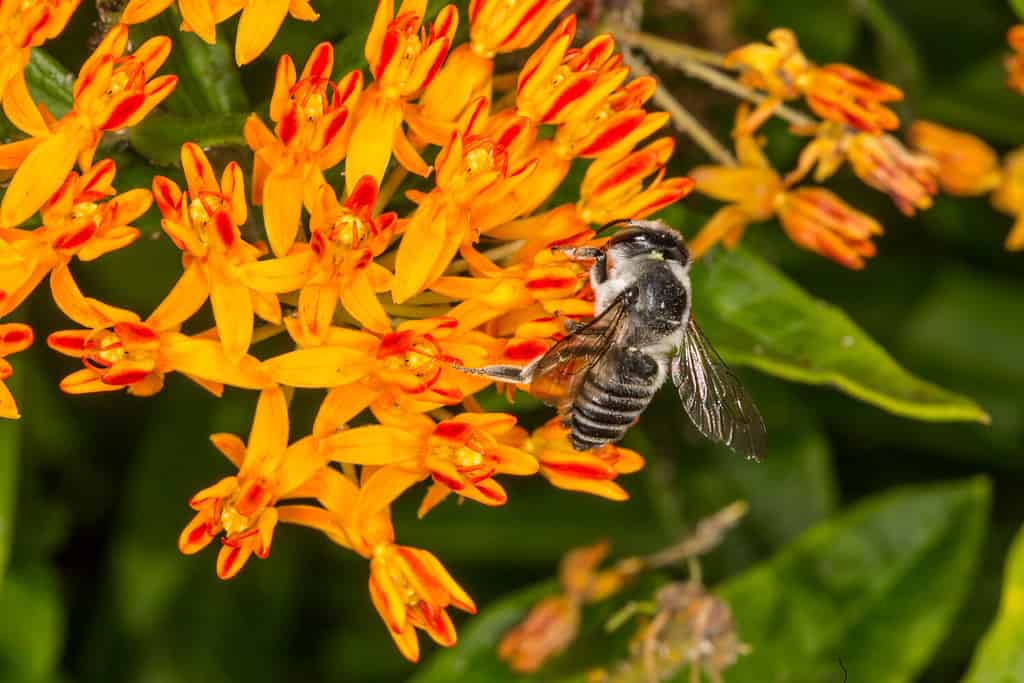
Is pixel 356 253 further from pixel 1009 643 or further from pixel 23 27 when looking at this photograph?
pixel 1009 643

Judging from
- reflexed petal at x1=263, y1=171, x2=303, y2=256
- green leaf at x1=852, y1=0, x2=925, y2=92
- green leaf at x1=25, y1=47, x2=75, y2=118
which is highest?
green leaf at x1=25, y1=47, x2=75, y2=118

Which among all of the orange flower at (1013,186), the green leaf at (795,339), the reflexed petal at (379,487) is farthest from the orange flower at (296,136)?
the orange flower at (1013,186)

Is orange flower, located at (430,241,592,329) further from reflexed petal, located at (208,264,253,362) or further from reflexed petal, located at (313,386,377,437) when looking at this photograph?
reflexed petal, located at (208,264,253,362)

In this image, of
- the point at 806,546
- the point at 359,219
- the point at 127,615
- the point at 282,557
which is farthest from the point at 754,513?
the point at 359,219

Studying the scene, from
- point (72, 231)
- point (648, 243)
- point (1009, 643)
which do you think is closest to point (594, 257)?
point (648, 243)

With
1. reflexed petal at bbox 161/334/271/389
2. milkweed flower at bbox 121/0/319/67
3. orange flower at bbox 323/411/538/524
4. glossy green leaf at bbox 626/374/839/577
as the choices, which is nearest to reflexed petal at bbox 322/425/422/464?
orange flower at bbox 323/411/538/524

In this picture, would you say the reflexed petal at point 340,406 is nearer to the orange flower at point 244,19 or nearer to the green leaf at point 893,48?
the orange flower at point 244,19
